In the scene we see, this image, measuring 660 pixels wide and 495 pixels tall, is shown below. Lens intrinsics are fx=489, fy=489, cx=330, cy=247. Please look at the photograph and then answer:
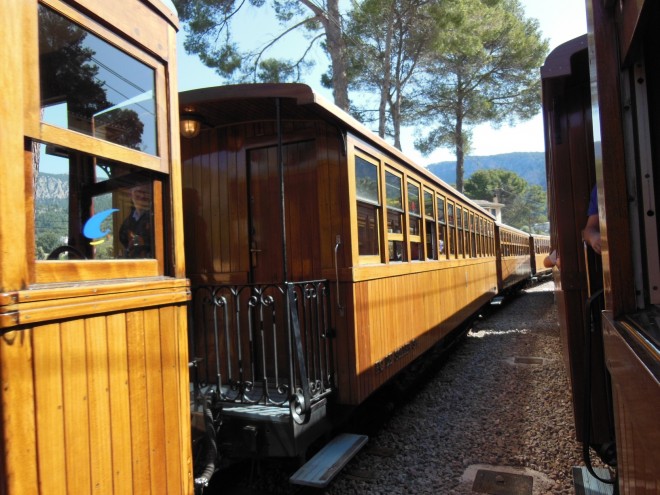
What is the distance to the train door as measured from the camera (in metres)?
4.09

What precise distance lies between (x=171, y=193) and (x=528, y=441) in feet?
12.3

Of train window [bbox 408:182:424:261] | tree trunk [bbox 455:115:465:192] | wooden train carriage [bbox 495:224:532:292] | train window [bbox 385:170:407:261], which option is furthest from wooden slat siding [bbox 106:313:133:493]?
tree trunk [bbox 455:115:465:192]

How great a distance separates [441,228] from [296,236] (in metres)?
3.35

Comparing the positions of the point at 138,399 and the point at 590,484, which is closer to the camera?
the point at 138,399

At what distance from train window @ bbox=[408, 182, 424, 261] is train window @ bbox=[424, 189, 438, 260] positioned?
30 centimetres

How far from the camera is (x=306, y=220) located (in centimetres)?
412

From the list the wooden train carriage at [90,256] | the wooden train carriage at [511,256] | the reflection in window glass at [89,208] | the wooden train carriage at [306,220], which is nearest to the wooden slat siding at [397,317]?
the wooden train carriage at [306,220]

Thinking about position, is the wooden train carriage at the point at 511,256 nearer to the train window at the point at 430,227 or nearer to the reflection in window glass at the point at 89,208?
the train window at the point at 430,227

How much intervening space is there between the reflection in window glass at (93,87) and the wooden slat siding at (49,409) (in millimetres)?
712

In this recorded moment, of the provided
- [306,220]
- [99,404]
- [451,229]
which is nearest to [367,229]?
[306,220]

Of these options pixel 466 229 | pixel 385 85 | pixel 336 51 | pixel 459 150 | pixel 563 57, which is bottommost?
pixel 466 229

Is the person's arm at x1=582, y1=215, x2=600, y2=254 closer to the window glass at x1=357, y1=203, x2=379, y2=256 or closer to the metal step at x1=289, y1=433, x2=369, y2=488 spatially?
the window glass at x1=357, y1=203, x2=379, y2=256

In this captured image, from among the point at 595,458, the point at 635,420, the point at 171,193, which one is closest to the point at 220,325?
the point at 171,193

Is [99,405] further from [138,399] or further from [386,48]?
[386,48]
